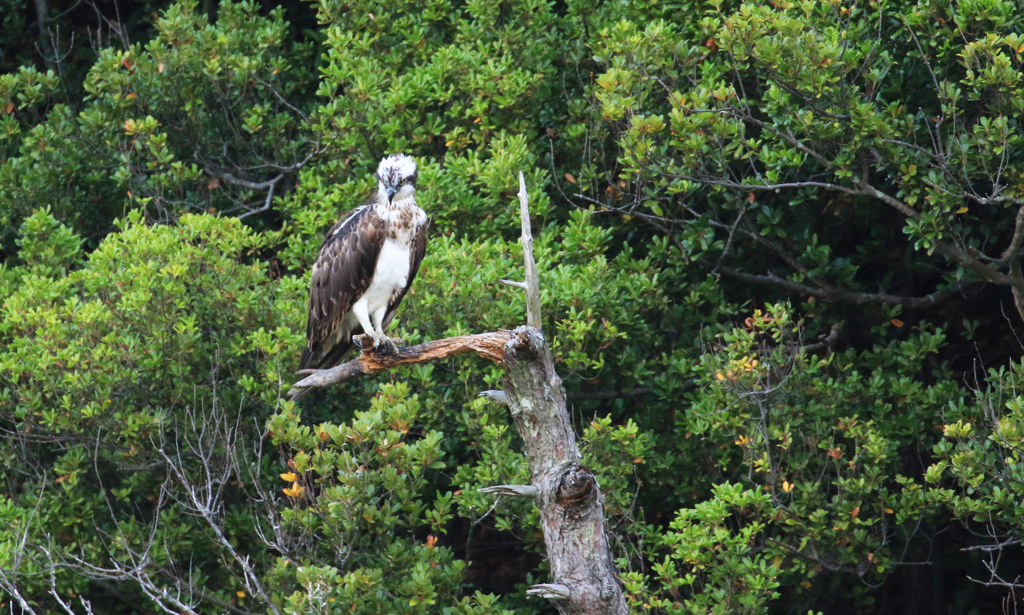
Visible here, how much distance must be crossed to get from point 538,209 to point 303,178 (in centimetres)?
162

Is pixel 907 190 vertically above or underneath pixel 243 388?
above

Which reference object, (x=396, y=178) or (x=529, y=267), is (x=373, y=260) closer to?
(x=396, y=178)

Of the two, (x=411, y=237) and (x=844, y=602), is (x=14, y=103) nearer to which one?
(x=411, y=237)

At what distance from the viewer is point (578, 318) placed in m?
6.08

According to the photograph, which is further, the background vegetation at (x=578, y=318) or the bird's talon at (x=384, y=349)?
the background vegetation at (x=578, y=318)

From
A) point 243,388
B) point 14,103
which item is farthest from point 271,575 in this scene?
point 14,103

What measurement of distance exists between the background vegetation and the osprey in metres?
0.26

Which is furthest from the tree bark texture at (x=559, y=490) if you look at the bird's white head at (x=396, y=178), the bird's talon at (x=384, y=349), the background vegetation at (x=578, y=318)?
the bird's white head at (x=396, y=178)

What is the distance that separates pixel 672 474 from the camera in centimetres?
671

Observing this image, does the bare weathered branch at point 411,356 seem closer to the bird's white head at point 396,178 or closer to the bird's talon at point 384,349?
the bird's talon at point 384,349

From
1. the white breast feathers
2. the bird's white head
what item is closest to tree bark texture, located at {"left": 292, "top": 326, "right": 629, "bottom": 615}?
the white breast feathers

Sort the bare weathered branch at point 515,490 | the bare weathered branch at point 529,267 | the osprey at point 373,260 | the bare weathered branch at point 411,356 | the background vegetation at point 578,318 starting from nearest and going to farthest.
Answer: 1. the bare weathered branch at point 529,267
2. the bare weathered branch at point 515,490
3. the bare weathered branch at point 411,356
4. the background vegetation at point 578,318
5. the osprey at point 373,260

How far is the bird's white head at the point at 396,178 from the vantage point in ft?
19.2

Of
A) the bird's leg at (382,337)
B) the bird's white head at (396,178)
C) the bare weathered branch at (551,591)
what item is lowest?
the bare weathered branch at (551,591)
